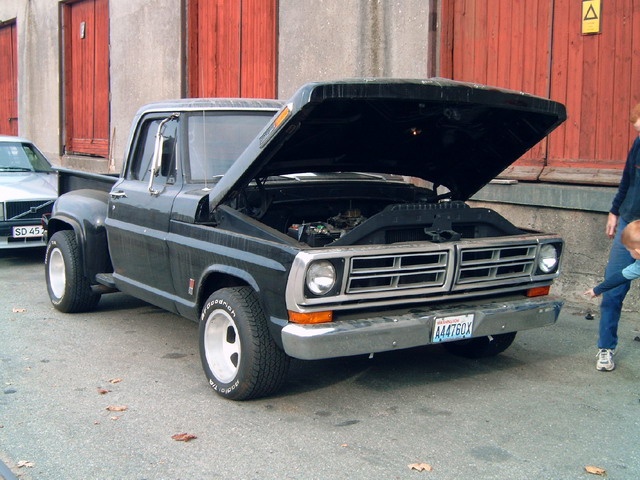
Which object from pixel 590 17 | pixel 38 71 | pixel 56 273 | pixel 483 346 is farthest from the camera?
pixel 38 71

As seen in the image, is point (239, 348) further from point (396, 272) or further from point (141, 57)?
point (141, 57)

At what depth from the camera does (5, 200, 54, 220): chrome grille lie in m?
10.1

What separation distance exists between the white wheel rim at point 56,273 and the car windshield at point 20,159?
397cm

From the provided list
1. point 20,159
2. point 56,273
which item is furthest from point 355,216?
point 20,159

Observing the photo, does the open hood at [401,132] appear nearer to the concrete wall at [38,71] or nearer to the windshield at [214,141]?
the windshield at [214,141]

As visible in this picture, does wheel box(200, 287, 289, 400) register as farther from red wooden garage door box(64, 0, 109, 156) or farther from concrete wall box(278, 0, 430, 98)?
red wooden garage door box(64, 0, 109, 156)

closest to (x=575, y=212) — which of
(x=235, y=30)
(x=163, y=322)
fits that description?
(x=163, y=322)

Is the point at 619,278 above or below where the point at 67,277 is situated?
above

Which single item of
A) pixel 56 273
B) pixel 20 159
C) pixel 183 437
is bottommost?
pixel 183 437

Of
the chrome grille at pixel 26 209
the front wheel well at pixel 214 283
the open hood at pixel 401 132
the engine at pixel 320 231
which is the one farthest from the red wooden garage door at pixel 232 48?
the front wheel well at pixel 214 283

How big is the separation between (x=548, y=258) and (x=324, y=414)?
1.97 meters

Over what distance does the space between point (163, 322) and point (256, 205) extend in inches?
89.0

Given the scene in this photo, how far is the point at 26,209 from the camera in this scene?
10227 mm

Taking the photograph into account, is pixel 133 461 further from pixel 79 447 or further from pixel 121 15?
pixel 121 15
